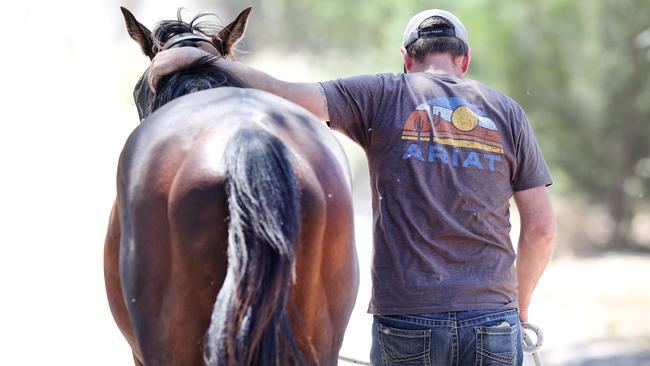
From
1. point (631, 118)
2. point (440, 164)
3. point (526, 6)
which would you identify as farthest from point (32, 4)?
point (440, 164)

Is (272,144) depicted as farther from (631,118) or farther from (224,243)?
(631,118)

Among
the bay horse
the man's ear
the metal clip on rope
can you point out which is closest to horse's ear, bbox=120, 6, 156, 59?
the man's ear

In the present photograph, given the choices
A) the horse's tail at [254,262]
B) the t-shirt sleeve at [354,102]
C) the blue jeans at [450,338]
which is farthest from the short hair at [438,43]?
the horse's tail at [254,262]

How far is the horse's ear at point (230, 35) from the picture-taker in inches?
155

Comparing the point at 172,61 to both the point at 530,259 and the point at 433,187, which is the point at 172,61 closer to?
the point at 433,187

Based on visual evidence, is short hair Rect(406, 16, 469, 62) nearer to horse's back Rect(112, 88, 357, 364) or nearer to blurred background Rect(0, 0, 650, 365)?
horse's back Rect(112, 88, 357, 364)

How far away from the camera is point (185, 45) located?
365 cm

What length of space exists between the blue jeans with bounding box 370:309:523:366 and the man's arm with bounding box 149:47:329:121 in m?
0.88

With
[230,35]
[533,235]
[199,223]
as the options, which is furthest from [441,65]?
[199,223]

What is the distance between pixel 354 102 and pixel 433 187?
45 cm

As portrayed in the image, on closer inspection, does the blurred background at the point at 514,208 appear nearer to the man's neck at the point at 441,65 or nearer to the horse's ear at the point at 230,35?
the horse's ear at the point at 230,35

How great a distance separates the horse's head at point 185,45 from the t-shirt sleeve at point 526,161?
3.78 feet

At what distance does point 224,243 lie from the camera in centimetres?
248

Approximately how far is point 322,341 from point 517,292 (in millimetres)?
1253
